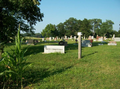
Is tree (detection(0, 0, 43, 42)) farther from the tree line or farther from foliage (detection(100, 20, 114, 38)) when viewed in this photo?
foliage (detection(100, 20, 114, 38))

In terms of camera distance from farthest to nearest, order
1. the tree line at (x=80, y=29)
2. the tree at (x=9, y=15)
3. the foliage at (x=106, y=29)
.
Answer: the foliage at (x=106, y=29)
the tree line at (x=80, y=29)
the tree at (x=9, y=15)

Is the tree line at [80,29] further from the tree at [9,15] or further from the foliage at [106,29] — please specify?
the tree at [9,15]

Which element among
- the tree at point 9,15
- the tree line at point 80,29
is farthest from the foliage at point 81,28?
the tree at point 9,15

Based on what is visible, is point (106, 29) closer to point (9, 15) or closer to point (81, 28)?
point (81, 28)

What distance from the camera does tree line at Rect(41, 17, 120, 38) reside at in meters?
61.2

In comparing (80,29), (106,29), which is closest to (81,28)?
(80,29)

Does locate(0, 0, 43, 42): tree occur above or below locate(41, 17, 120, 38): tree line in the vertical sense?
below

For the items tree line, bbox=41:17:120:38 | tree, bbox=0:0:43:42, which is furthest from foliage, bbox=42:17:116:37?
tree, bbox=0:0:43:42

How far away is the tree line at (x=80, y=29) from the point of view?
6125 centimetres

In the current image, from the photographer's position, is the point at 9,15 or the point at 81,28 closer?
the point at 9,15

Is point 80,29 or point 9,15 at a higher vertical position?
point 80,29

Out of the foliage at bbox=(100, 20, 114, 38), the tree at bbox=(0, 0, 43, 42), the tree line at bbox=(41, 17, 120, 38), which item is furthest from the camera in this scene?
the foliage at bbox=(100, 20, 114, 38)

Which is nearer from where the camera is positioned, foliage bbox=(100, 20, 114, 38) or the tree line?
the tree line

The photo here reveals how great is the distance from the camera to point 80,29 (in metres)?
75.6
